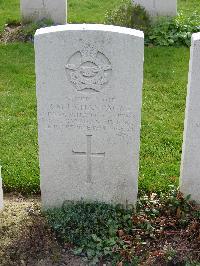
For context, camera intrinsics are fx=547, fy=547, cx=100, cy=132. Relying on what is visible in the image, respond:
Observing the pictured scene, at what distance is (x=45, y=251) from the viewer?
16.2ft

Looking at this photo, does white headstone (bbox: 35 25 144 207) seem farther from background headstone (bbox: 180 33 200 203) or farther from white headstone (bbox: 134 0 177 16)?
white headstone (bbox: 134 0 177 16)

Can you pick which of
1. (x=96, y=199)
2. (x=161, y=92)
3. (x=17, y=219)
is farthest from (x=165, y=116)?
(x=17, y=219)

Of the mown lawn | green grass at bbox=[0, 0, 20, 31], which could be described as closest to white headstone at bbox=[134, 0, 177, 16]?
the mown lawn

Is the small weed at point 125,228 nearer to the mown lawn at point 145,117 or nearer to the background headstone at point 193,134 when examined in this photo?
the background headstone at point 193,134

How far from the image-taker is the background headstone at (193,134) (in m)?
4.84

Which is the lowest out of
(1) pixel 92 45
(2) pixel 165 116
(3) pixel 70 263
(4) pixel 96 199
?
(3) pixel 70 263

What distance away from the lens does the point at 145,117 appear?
24.1ft

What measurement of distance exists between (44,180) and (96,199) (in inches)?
21.8

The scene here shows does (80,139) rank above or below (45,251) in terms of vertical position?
above

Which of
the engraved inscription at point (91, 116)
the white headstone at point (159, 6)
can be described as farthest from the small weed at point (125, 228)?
the white headstone at point (159, 6)

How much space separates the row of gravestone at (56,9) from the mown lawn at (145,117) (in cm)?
89

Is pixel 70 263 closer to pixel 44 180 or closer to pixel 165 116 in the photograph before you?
pixel 44 180

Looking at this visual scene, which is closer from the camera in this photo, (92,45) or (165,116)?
(92,45)

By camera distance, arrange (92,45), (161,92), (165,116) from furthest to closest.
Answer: (161,92) → (165,116) → (92,45)
